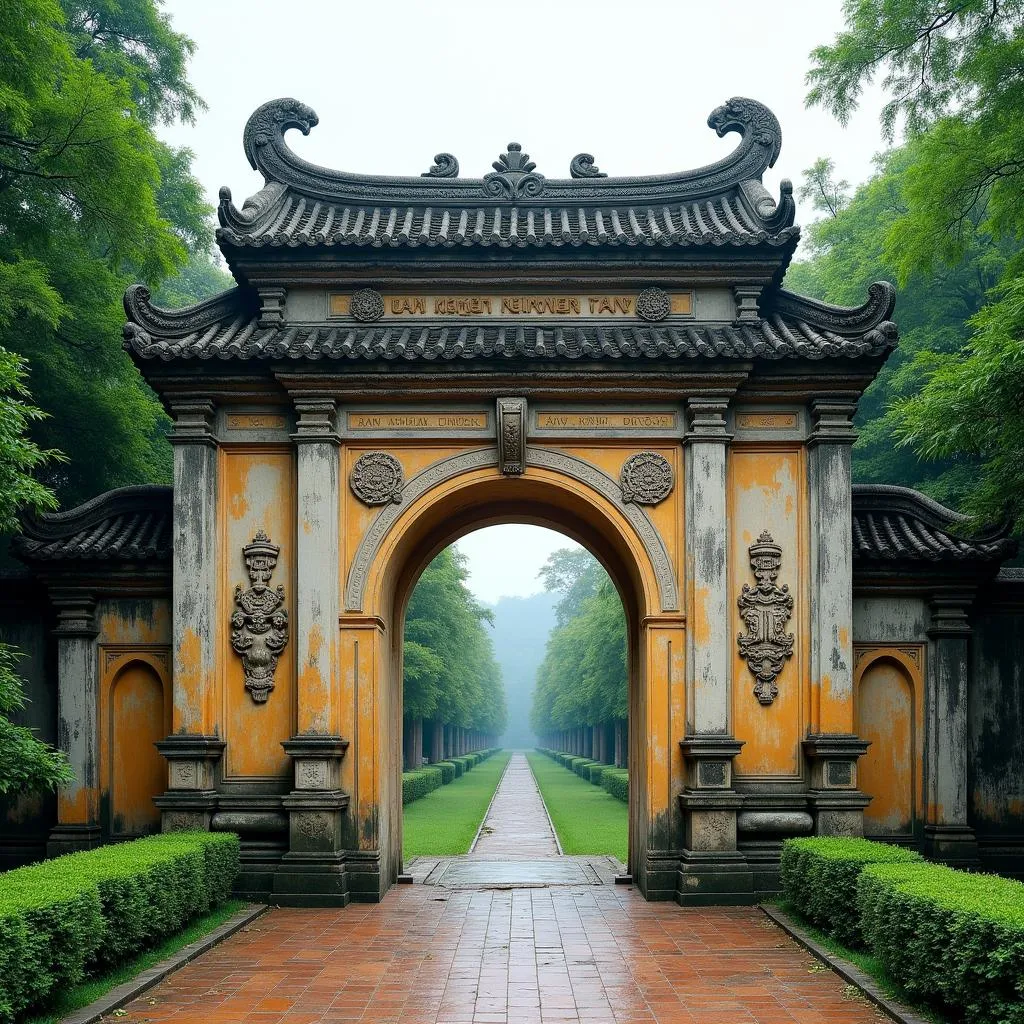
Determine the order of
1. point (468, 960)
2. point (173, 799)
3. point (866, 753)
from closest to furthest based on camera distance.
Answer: point (468, 960) < point (173, 799) < point (866, 753)

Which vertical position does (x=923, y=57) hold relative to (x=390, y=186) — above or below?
above

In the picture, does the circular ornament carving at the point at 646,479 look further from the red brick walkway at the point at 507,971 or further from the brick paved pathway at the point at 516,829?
the brick paved pathway at the point at 516,829

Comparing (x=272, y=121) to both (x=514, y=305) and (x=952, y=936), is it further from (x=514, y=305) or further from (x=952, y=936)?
(x=952, y=936)

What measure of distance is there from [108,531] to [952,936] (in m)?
10.0

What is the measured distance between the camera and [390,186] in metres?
14.6

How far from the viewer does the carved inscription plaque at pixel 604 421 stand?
42.2 ft

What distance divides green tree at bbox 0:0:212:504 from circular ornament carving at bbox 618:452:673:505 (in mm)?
7856

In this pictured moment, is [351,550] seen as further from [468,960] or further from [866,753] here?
[866,753]


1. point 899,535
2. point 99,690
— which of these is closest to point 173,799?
point 99,690

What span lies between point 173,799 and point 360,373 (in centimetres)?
483

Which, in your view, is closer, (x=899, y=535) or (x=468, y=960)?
(x=468, y=960)

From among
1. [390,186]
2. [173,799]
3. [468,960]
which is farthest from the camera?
[390,186]

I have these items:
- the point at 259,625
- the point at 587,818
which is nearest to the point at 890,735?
the point at 259,625

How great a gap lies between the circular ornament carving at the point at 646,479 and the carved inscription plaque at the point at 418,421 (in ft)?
5.39
